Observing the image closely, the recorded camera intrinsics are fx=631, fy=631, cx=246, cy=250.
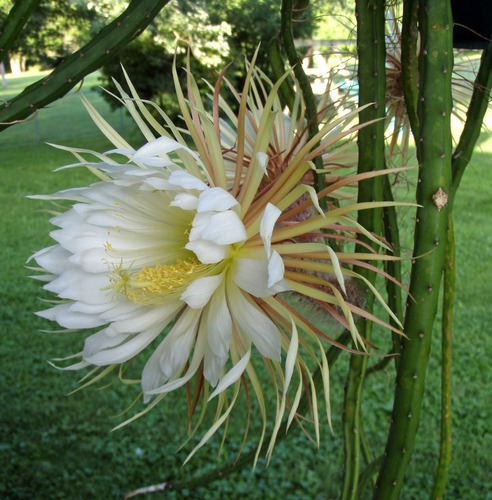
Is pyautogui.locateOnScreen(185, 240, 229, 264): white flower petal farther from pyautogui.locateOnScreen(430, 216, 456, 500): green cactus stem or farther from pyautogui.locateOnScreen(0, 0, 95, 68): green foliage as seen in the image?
pyautogui.locateOnScreen(0, 0, 95, 68): green foliage

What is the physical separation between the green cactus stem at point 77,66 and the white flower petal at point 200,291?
1.15 feet

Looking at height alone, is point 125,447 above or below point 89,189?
below

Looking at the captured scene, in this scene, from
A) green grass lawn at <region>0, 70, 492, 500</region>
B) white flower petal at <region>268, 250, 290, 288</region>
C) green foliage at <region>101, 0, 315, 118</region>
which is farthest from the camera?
green foliage at <region>101, 0, 315, 118</region>

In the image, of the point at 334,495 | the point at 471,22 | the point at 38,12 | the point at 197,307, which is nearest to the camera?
the point at 197,307

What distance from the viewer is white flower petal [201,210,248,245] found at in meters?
0.38

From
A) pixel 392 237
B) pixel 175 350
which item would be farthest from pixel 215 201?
pixel 392 237

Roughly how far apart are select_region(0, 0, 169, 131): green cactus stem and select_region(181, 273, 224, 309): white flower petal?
35 cm

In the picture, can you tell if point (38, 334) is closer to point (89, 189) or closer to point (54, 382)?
point (54, 382)

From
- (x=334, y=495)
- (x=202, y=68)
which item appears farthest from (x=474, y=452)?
(x=202, y=68)

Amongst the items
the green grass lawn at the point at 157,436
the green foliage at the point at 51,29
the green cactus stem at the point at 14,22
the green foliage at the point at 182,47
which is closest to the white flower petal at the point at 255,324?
the green cactus stem at the point at 14,22

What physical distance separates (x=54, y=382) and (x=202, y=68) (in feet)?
11.6

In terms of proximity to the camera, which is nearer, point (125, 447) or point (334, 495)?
point (334, 495)

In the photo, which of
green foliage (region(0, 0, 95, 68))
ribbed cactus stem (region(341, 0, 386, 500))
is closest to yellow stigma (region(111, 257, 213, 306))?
ribbed cactus stem (region(341, 0, 386, 500))

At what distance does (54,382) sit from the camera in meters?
2.15
